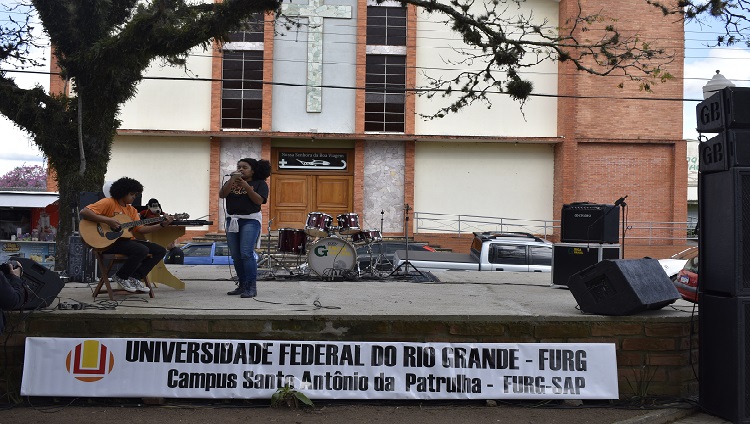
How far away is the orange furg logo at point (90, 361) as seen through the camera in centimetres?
632

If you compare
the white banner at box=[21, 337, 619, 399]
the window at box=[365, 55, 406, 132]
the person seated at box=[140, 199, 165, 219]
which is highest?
the window at box=[365, 55, 406, 132]

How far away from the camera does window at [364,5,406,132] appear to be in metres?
28.2

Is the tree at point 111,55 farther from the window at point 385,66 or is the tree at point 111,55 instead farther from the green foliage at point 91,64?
the window at point 385,66

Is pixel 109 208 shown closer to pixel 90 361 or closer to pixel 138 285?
pixel 138 285

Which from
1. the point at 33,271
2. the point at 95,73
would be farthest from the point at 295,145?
the point at 33,271

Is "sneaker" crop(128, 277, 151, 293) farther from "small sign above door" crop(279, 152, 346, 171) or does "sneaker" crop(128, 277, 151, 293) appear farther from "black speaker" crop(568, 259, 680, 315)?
"small sign above door" crop(279, 152, 346, 171)

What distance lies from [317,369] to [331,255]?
22.5 feet

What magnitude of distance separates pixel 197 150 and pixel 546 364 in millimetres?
23615

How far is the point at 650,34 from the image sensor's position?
1087 inches

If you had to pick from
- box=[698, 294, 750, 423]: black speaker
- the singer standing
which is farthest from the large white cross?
box=[698, 294, 750, 423]: black speaker

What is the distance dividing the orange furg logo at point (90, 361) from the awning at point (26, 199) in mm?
20297

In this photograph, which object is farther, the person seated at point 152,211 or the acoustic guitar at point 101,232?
the person seated at point 152,211

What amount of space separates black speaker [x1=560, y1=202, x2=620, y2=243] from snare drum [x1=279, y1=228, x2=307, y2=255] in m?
5.46

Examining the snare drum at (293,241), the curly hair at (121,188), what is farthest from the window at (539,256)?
the curly hair at (121,188)
